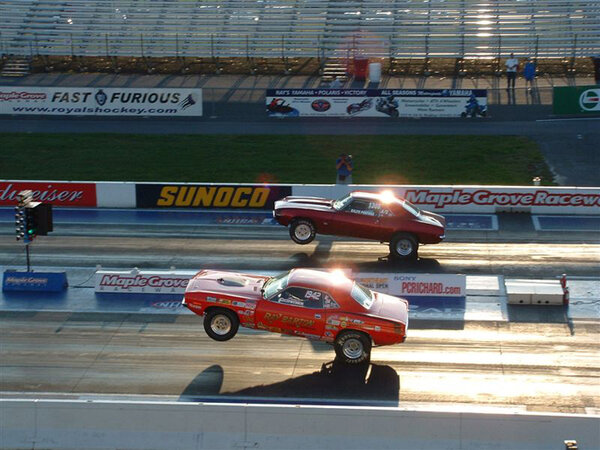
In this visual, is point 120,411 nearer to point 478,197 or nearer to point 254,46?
point 478,197

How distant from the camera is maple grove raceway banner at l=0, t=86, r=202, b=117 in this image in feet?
128

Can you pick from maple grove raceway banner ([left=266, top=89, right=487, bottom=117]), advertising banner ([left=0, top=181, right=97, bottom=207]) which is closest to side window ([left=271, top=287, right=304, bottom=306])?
advertising banner ([left=0, top=181, right=97, bottom=207])

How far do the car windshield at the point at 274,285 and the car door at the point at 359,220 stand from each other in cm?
582

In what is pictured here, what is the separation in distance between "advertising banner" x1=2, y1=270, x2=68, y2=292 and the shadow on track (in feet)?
21.2

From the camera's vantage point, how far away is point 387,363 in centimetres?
1705

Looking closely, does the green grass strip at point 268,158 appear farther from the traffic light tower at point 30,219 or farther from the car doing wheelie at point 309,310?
the car doing wheelie at point 309,310

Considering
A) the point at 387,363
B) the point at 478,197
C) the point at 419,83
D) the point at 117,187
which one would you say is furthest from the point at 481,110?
the point at 387,363

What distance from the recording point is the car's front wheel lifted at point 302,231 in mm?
23719

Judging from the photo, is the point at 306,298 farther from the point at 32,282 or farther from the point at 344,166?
the point at 344,166

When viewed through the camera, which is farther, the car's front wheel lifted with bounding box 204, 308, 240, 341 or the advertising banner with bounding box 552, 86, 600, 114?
the advertising banner with bounding box 552, 86, 600, 114

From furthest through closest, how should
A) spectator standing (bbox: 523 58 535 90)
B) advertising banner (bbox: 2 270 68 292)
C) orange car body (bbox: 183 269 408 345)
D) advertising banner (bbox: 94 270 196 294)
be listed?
1. spectator standing (bbox: 523 58 535 90)
2. advertising banner (bbox: 2 270 68 292)
3. advertising banner (bbox: 94 270 196 294)
4. orange car body (bbox: 183 269 408 345)

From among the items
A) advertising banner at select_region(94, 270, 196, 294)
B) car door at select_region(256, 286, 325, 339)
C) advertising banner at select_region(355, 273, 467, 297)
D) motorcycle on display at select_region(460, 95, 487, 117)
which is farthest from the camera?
motorcycle on display at select_region(460, 95, 487, 117)

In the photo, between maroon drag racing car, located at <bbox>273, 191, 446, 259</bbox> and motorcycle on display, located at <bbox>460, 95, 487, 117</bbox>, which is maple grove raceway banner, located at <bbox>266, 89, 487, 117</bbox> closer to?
motorcycle on display, located at <bbox>460, 95, 487, 117</bbox>

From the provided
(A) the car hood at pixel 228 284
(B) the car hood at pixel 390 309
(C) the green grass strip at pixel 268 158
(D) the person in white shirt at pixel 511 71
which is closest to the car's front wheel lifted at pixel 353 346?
(B) the car hood at pixel 390 309
